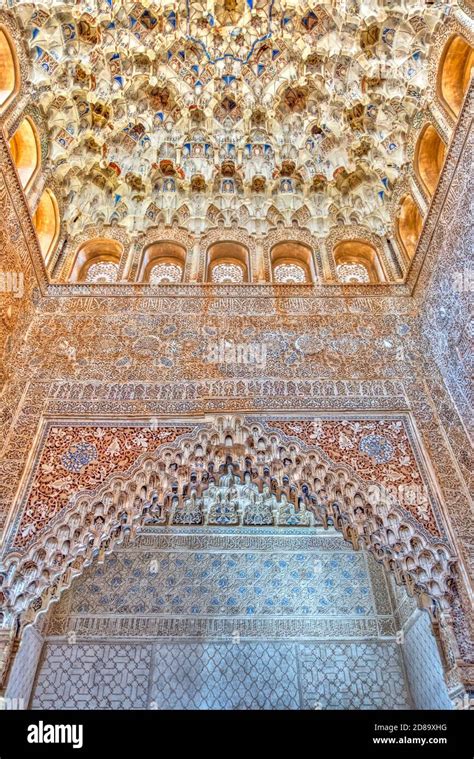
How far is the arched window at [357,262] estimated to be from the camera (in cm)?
634

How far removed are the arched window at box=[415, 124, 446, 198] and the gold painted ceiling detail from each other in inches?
9.2

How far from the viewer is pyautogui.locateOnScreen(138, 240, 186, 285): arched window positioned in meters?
6.36

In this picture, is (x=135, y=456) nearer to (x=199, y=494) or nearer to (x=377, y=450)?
(x=199, y=494)

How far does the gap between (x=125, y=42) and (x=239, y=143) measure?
182 centimetres

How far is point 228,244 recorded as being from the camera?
6582 mm

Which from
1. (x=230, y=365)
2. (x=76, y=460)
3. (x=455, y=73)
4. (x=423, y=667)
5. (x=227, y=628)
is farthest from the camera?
(x=227, y=628)

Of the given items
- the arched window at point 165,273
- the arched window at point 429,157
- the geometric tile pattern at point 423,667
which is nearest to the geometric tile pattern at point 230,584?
the geometric tile pattern at point 423,667

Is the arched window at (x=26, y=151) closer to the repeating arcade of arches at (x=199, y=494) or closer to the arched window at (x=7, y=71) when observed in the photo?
the arched window at (x=7, y=71)

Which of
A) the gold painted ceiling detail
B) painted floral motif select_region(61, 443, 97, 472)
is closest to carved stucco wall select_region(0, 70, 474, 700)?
painted floral motif select_region(61, 443, 97, 472)

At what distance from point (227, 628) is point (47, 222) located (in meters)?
5.70

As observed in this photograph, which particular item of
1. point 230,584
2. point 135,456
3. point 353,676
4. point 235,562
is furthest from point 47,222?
point 353,676

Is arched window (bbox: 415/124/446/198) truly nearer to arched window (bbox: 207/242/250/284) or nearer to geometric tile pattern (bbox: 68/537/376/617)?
arched window (bbox: 207/242/250/284)
